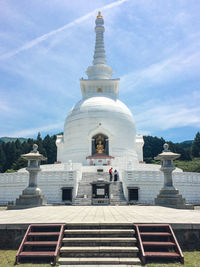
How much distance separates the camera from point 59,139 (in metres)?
41.3

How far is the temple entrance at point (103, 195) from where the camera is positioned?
18.0m

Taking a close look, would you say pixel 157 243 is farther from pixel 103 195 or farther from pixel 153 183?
pixel 153 183

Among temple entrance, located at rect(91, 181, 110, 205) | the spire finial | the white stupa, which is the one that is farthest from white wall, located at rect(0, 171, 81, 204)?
the spire finial

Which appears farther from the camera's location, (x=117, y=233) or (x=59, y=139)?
(x=59, y=139)

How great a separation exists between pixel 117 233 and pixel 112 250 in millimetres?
A: 673

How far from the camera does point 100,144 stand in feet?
116

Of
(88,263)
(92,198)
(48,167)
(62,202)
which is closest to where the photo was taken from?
(88,263)

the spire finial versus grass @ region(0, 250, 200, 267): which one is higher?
the spire finial

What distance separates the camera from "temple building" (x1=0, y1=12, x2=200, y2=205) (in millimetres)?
19891

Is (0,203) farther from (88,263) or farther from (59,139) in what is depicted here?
(59,139)

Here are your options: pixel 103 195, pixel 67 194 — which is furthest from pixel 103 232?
pixel 67 194

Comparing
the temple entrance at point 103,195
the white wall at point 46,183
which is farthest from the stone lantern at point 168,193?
A: the white wall at point 46,183

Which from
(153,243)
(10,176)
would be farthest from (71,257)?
(10,176)

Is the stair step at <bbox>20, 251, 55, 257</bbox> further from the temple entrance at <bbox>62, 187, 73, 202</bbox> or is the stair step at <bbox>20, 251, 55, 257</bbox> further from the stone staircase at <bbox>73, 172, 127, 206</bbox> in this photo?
the temple entrance at <bbox>62, 187, 73, 202</bbox>
